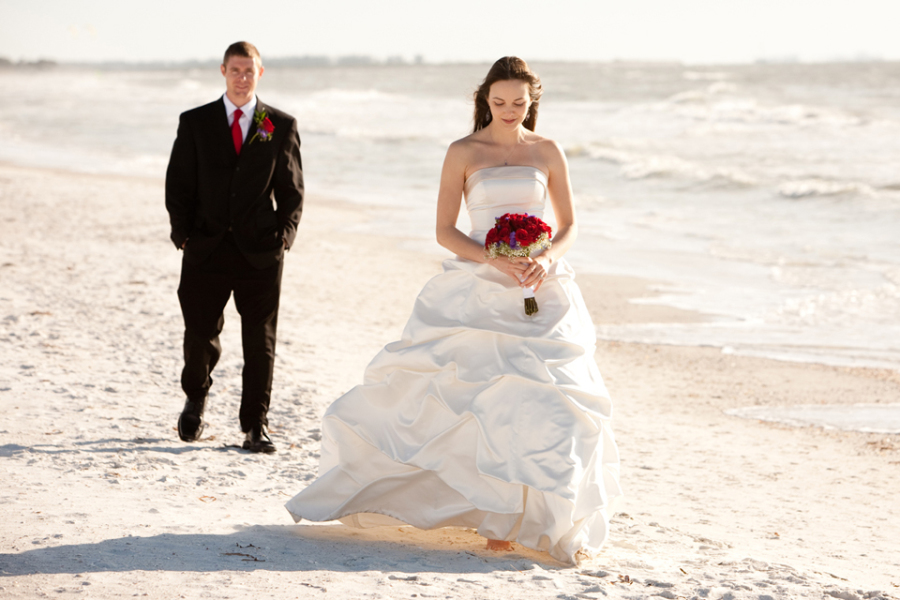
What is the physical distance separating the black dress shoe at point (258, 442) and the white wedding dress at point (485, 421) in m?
1.27

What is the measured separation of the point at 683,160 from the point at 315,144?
1233 cm

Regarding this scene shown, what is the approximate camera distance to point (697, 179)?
21.1 metres

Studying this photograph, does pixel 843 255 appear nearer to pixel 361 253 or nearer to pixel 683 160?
pixel 361 253

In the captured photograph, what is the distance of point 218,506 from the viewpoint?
13.5 feet

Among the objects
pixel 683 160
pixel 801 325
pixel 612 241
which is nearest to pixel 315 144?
pixel 683 160

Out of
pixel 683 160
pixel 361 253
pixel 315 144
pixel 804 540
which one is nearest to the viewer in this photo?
pixel 804 540

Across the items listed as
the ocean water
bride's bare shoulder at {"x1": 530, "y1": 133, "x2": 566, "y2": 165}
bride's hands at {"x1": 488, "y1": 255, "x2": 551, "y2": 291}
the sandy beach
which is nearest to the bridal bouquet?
Answer: bride's hands at {"x1": 488, "y1": 255, "x2": 551, "y2": 291}

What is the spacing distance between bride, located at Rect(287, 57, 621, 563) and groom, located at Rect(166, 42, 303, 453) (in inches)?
46.2

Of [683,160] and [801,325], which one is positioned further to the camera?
[683,160]

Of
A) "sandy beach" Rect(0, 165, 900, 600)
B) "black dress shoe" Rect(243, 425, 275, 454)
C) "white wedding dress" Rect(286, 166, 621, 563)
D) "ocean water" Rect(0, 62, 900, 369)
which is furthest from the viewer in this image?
"ocean water" Rect(0, 62, 900, 369)

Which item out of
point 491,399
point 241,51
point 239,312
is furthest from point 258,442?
point 241,51

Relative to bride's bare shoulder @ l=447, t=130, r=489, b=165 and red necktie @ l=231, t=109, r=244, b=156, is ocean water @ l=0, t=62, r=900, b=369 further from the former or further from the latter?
red necktie @ l=231, t=109, r=244, b=156

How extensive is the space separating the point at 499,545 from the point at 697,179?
18.7 metres

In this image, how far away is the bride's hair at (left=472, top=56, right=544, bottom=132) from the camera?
380cm
